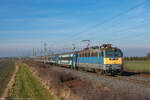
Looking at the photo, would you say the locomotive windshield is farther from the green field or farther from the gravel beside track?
the green field

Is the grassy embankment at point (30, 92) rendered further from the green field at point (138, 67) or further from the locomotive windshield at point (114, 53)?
the green field at point (138, 67)

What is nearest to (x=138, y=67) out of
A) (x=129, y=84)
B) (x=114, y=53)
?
(x=114, y=53)

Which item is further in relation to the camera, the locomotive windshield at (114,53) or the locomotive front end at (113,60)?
the locomotive windshield at (114,53)

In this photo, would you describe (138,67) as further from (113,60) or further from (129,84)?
(129,84)

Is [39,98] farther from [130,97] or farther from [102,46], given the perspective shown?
[102,46]

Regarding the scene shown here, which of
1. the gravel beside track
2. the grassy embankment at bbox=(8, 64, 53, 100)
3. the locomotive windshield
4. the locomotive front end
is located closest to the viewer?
the gravel beside track

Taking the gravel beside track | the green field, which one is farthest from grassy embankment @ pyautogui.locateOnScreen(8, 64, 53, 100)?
the green field

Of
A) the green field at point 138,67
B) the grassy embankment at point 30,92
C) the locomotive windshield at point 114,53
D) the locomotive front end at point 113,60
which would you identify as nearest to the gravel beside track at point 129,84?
the locomotive front end at point 113,60

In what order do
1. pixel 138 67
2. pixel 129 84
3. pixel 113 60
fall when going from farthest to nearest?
1. pixel 138 67
2. pixel 113 60
3. pixel 129 84

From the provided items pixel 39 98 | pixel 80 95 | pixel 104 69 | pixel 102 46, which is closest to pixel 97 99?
pixel 80 95

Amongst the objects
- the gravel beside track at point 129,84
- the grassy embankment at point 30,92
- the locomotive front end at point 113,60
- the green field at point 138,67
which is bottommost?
the grassy embankment at point 30,92

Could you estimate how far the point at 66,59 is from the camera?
48438mm

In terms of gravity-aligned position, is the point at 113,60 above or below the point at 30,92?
above

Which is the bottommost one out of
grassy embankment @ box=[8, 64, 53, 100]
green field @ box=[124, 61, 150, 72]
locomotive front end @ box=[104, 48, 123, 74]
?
grassy embankment @ box=[8, 64, 53, 100]
